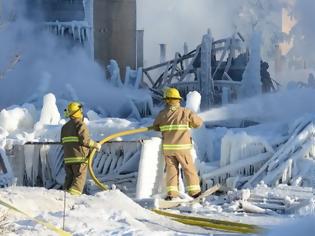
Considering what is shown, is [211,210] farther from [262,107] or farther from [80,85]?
[80,85]

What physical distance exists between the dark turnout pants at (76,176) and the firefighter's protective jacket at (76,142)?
0.20 ft

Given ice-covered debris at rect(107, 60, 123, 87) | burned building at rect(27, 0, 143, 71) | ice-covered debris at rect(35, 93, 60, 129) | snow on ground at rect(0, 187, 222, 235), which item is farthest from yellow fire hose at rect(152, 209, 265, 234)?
burned building at rect(27, 0, 143, 71)

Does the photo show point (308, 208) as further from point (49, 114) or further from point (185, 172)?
point (49, 114)

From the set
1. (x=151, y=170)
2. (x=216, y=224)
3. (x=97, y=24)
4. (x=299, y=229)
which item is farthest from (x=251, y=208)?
(x=97, y=24)

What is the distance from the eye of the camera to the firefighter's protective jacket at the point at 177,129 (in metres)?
8.27

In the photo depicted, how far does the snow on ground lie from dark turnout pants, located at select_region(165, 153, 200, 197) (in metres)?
1.16

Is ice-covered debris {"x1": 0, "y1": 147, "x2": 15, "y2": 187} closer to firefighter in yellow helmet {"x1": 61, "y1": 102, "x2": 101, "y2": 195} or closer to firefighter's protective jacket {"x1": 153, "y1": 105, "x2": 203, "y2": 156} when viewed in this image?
firefighter in yellow helmet {"x1": 61, "y1": 102, "x2": 101, "y2": 195}

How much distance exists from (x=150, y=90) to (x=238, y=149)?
7.41 metres

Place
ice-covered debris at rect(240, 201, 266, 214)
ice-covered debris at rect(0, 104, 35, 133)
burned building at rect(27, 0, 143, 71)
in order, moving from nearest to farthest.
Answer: ice-covered debris at rect(240, 201, 266, 214), ice-covered debris at rect(0, 104, 35, 133), burned building at rect(27, 0, 143, 71)

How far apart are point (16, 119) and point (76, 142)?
2.37m

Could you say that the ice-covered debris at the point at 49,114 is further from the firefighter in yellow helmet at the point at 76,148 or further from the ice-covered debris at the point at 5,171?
the firefighter in yellow helmet at the point at 76,148

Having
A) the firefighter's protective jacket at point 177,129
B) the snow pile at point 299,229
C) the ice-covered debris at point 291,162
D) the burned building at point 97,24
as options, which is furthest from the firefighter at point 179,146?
the burned building at point 97,24

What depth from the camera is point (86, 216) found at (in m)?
6.16

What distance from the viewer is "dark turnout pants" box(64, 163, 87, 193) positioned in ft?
27.1
